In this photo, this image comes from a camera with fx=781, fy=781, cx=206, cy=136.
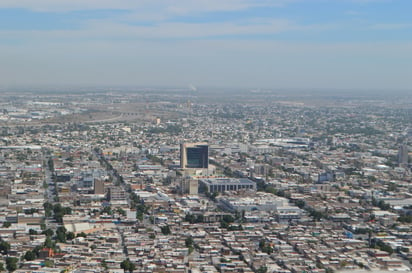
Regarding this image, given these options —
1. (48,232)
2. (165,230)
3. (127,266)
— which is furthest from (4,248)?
(165,230)

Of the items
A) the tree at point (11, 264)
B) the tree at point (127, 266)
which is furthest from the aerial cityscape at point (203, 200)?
the tree at point (11, 264)

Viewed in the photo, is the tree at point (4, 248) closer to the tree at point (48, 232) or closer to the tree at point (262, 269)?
the tree at point (48, 232)

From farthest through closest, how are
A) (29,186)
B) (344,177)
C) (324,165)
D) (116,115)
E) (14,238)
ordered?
(116,115) < (324,165) < (344,177) < (29,186) < (14,238)

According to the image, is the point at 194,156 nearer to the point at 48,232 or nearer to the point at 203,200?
the point at 203,200

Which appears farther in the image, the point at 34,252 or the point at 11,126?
the point at 11,126

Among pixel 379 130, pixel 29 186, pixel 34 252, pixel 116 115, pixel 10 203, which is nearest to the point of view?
pixel 34 252

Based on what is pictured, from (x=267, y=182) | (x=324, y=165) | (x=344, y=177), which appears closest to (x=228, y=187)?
(x=267, y=182)

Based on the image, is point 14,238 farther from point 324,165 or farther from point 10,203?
point 324,165
